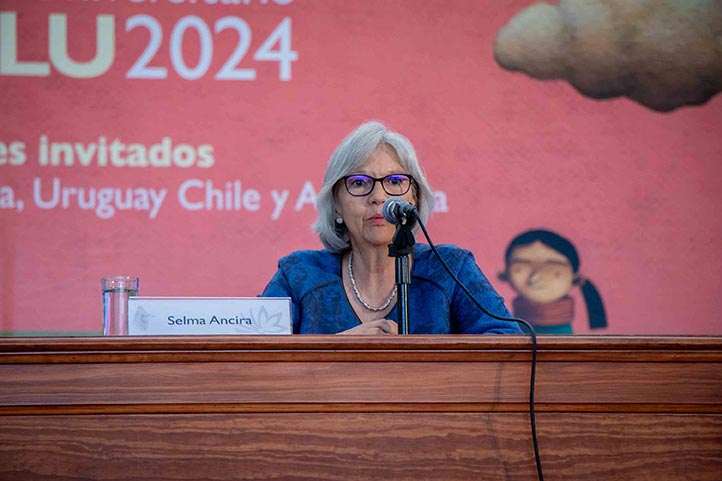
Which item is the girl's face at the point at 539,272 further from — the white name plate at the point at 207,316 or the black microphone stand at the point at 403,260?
the white name plate at the point at 207,316

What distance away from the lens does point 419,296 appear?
215 cm

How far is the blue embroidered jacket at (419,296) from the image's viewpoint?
2.11 metres

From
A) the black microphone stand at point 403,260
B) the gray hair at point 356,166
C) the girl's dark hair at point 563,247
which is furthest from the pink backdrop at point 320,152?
the black microphone stand at point 403,260

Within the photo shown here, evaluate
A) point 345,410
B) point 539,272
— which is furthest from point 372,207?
point 539,272

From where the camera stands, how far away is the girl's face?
338cm

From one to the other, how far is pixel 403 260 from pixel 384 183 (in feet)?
1.65

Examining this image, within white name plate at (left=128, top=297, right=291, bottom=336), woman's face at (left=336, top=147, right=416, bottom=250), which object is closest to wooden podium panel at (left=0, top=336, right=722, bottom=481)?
white name plate at (left=128, top=297, right=291, bottom=336)

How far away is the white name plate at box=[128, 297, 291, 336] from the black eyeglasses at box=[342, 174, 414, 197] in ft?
2.18

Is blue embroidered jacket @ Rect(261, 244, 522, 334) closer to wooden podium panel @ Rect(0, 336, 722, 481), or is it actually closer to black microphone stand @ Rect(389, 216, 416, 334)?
black microphone stand @ Rect(389, 216, 416, 334)

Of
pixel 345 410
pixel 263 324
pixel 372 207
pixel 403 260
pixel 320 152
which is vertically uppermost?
pixel 320 152

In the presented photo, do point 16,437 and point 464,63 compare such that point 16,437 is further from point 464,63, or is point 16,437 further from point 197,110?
point 464,63

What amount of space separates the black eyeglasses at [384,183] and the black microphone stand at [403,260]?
0.48 m

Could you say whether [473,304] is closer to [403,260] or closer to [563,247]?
[403,260]

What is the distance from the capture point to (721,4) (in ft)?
11.3
